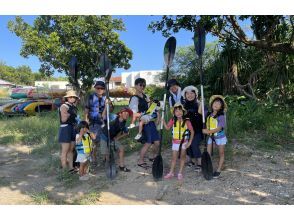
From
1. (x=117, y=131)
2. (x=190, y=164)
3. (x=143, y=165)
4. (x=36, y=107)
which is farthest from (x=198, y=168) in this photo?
(x=36, y=107)

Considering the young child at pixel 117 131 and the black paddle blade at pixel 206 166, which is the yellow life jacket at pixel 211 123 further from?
the young child at pixel 117 131

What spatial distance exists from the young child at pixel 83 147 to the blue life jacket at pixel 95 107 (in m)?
0.37

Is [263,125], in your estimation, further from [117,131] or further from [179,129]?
[117,131]

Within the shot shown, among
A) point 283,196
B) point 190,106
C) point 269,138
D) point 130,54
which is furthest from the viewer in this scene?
point 130,54

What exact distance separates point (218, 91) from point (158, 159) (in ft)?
22.6

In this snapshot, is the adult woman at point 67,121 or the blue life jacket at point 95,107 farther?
the blue life jacket at point 95,107

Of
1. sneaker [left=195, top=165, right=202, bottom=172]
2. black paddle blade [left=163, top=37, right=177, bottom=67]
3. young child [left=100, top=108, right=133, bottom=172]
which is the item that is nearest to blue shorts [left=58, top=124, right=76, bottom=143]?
young child [left=100, top=108, right=133, bottom=172]

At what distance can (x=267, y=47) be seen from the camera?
831 centimetres

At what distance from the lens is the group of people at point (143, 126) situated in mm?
5262

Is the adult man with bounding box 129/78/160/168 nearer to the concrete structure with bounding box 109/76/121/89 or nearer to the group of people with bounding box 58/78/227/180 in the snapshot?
the group of people with bounding box 58/78/227/180

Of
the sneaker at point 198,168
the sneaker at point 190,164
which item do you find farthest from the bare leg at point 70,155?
the sneaker at point 198,168

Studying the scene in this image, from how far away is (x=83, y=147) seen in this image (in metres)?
5.50

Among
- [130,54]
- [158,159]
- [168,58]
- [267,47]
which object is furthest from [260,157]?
[130,54]

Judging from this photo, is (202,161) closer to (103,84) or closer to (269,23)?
(103,84)
